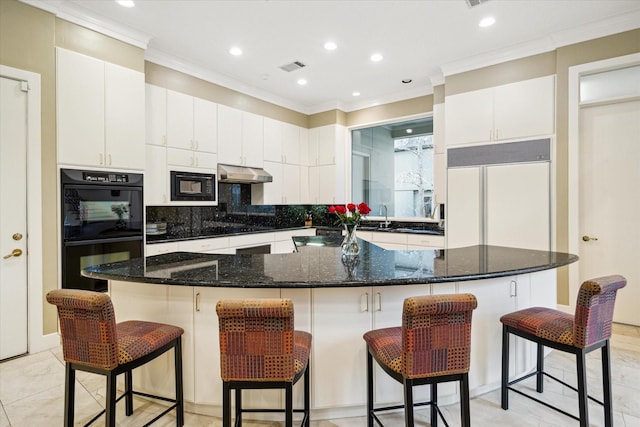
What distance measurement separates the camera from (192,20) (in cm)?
330

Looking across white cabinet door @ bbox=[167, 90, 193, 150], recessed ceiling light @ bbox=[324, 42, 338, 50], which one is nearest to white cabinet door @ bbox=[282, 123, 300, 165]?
white cabinet door @ bbox=[167, 90, 193, 150]

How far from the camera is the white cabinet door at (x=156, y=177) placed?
3.86 metres

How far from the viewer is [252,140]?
16.9 ft

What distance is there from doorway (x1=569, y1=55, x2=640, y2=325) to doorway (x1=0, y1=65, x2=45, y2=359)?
204 inches

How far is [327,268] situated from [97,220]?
250cm

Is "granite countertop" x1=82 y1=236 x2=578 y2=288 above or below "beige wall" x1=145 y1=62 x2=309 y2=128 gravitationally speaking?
below

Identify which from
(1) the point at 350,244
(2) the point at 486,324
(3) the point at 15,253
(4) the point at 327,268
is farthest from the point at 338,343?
(3) the point at 15,253

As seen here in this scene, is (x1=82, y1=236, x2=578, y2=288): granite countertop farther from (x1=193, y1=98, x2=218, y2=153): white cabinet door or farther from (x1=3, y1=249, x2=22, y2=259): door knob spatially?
(x1=193, y1=98, x2=218, y2=153): white cabinet door

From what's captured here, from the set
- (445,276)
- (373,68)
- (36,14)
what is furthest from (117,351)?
(373,68)

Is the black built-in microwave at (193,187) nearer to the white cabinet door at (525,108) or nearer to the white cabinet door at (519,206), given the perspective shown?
the white cabinet door at (519,206)

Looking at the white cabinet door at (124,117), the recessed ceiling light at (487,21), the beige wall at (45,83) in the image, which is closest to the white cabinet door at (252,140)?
the white cabinet door at (124,117)

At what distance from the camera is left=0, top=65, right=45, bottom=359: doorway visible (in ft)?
9.05

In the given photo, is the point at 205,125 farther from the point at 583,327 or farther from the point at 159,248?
the point at 583,327

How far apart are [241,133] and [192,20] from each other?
1827mm
